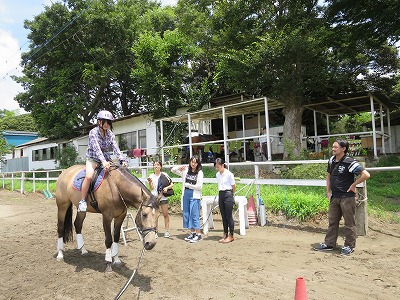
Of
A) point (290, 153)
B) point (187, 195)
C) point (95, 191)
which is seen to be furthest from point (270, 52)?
point (95, 191)

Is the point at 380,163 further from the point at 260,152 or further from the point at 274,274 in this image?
the point at 274,274

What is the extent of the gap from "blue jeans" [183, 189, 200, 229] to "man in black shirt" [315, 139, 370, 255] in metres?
2.42

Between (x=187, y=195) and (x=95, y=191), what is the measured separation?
2.23m

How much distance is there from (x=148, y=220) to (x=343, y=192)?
3237mm

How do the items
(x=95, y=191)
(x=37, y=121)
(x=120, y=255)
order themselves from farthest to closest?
(x=37, y=121) < (x=120, y=255) < (x=95, y=191)

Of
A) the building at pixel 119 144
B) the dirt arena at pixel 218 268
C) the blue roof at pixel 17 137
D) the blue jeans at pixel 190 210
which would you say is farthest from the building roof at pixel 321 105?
the blue roof at pixel 17 137

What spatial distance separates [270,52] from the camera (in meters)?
12.1

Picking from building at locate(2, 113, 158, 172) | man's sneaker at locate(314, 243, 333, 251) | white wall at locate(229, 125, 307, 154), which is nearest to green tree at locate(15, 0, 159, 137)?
building at locate(2, 113, 158, 172)

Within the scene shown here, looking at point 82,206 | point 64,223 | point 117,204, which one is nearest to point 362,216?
point 117,204

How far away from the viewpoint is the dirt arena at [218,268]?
378 centimetres

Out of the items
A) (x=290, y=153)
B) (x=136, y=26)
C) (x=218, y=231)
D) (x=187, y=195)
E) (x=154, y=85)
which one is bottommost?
(x=218, y=231)

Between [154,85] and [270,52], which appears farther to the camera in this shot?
[154,85]

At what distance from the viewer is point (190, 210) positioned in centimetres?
659

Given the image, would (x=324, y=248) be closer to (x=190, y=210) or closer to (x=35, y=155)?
(x=190, y=210)
